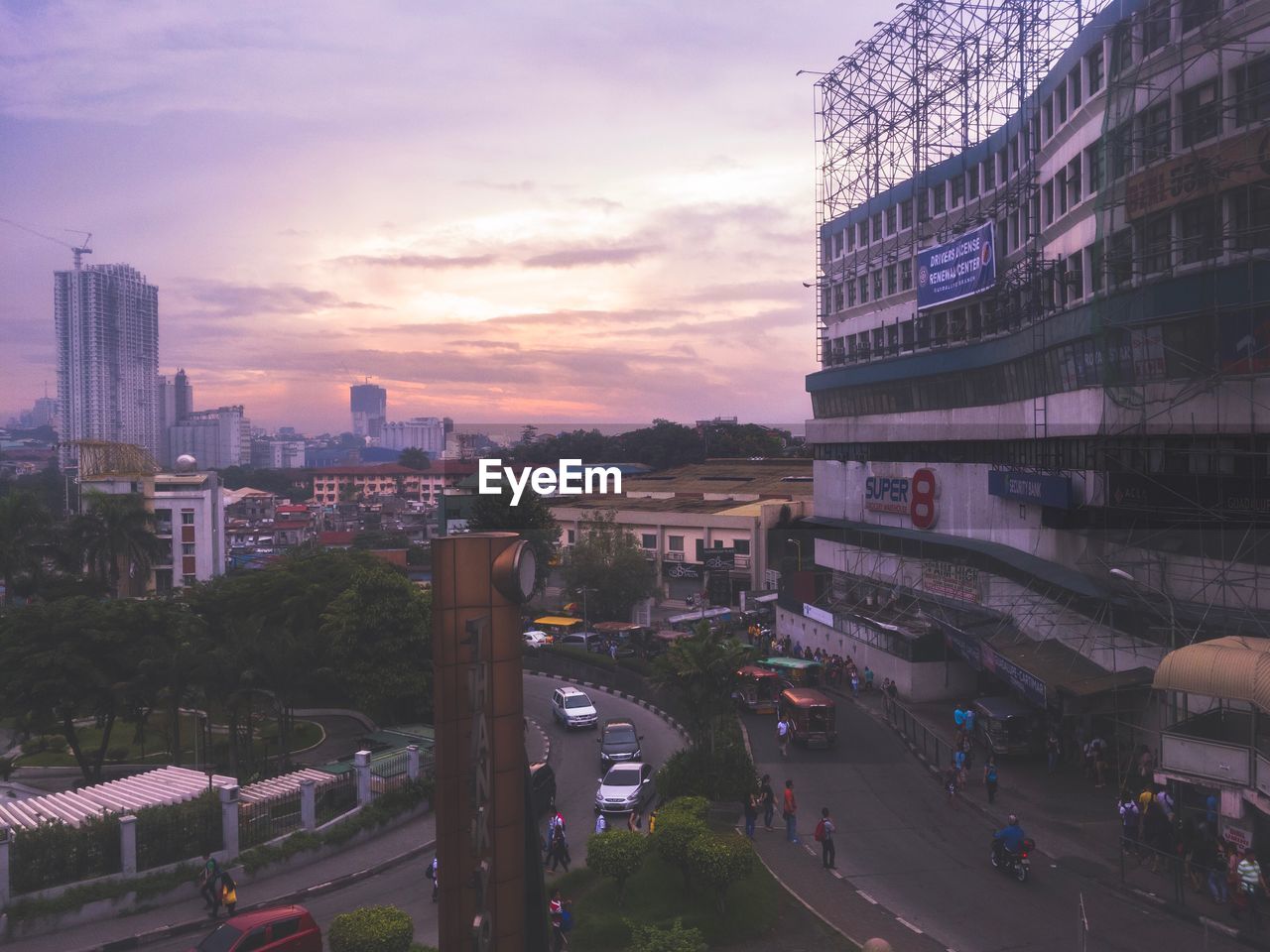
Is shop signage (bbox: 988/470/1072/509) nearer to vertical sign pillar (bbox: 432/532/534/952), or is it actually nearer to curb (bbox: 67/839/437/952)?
curb (bbox: 67/839/437/952)

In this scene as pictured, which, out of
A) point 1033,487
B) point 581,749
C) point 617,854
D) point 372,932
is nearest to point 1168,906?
point 617,854

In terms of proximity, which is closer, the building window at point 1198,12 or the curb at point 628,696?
the building window at point 1198,12

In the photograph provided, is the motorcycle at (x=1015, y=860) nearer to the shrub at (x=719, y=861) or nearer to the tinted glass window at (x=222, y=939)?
the shrub at (x=719, y=861)

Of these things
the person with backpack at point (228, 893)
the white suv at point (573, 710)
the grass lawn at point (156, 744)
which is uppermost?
the person with backpack at point (228, 893)

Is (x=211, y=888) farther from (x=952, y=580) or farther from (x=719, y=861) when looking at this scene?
(x=952, y=580)

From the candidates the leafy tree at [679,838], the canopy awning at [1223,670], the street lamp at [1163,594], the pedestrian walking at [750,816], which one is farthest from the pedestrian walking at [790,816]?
the street lamp at [1163,594]

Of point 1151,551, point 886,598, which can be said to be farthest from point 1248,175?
point 886,598
